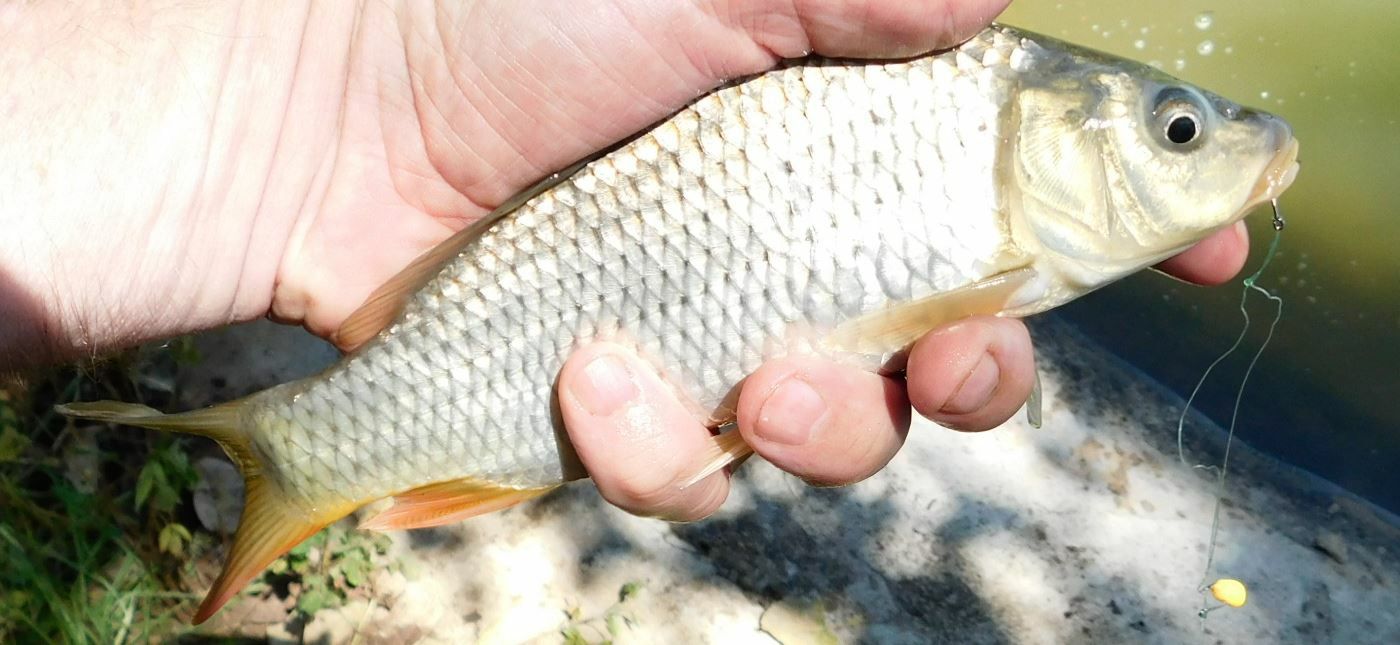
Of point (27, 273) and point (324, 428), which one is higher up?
point (27, 273)

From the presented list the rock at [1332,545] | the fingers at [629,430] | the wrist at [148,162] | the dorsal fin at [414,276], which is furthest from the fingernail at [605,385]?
the rock at [1332,545]

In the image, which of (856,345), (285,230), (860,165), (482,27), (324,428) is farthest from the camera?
(285,230)

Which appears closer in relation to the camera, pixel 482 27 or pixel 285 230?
pixel 482 27

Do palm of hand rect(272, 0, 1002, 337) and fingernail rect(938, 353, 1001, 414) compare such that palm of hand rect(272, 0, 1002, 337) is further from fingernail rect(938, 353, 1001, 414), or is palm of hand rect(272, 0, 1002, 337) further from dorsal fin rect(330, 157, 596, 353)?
→ fingernail rect(938, 353, 1001, 414)

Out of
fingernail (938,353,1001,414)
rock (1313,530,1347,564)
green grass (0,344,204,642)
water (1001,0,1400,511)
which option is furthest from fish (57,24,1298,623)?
water (1001,0,1400,511)

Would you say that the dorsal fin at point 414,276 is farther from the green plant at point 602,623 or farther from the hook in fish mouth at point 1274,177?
the green plant at point 602,623

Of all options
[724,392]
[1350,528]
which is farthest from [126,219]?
[1350,528]

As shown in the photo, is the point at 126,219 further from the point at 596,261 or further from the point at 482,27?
the point at 596,261
